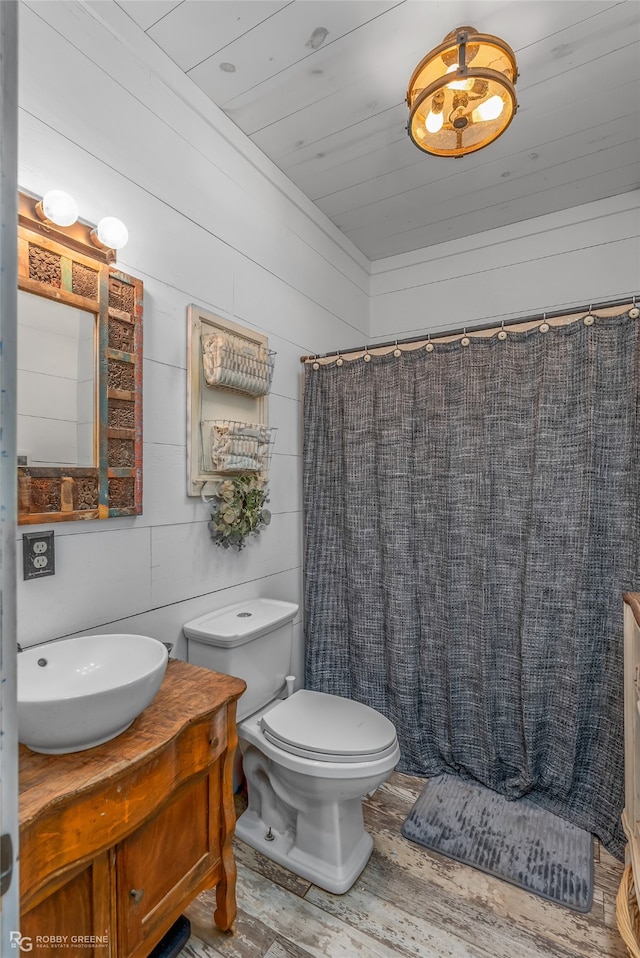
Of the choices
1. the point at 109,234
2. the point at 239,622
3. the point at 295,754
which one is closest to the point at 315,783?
the point at 295,754

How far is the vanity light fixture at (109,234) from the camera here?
1261 millimetres

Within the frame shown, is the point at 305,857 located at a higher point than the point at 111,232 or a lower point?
lower

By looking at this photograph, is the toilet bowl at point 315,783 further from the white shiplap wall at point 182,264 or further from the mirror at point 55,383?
the mirror at point 55,383

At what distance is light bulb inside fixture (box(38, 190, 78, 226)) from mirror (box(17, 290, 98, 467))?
19 centimetres

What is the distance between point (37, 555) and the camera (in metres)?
1.15

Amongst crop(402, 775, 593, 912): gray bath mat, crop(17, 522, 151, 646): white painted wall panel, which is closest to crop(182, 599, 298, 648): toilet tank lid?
crop(17, 522, 151, 646): white painted wall panel

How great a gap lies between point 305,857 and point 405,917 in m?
0.33

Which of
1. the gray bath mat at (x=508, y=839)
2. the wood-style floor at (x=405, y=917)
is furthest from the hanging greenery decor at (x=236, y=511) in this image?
the gray bath mat at (x=508, y=839)

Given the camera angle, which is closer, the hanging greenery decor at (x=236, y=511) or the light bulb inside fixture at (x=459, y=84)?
the light bulb inside fixture at (x=459, y=84)

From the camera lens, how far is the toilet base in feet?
4.61

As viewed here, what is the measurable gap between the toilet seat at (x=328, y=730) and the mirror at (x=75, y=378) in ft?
2.82

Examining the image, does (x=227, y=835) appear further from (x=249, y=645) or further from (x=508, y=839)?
(x=508, y=839)

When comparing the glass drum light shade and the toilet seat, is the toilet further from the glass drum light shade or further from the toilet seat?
the glass drum light shade

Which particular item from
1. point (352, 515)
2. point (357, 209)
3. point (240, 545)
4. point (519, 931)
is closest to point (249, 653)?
point (240, 545)
